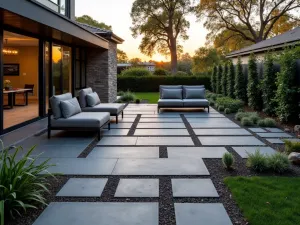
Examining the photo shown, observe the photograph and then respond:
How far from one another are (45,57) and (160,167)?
6.95 meters

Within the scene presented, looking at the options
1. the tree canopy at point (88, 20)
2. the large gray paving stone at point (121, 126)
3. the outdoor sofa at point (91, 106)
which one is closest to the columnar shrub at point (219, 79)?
the outdoor sofa at point (91, 106)

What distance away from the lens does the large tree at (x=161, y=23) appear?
32500 mm

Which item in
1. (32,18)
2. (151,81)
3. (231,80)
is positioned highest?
(32,18)

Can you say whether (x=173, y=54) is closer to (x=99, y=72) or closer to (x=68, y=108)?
(x=99, y=72)

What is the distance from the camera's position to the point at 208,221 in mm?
3447

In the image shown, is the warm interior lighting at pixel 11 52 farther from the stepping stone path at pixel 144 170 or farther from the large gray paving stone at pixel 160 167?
the large gray paving stone at pixel 160 167

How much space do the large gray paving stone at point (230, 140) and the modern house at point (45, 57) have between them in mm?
4315

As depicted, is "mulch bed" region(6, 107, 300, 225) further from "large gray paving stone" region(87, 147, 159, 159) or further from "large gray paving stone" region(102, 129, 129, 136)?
"large gray paving stone" region(102, 129, 129, 136)

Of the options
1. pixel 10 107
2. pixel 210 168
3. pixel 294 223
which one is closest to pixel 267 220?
pixel 294 223

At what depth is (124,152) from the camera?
6.45 metres

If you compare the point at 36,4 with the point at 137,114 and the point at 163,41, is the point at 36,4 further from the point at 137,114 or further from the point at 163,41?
the point at 163,41

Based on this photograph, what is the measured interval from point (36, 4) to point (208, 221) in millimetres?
5471

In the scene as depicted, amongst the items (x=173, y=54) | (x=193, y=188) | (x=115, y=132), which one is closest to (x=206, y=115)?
(x=115, y=132)

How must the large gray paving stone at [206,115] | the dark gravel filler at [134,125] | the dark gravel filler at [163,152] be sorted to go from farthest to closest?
the large gray paving stone at [206,115] → the dark gravel filler at [134,125] → the dark gravel filler at [163,152]
